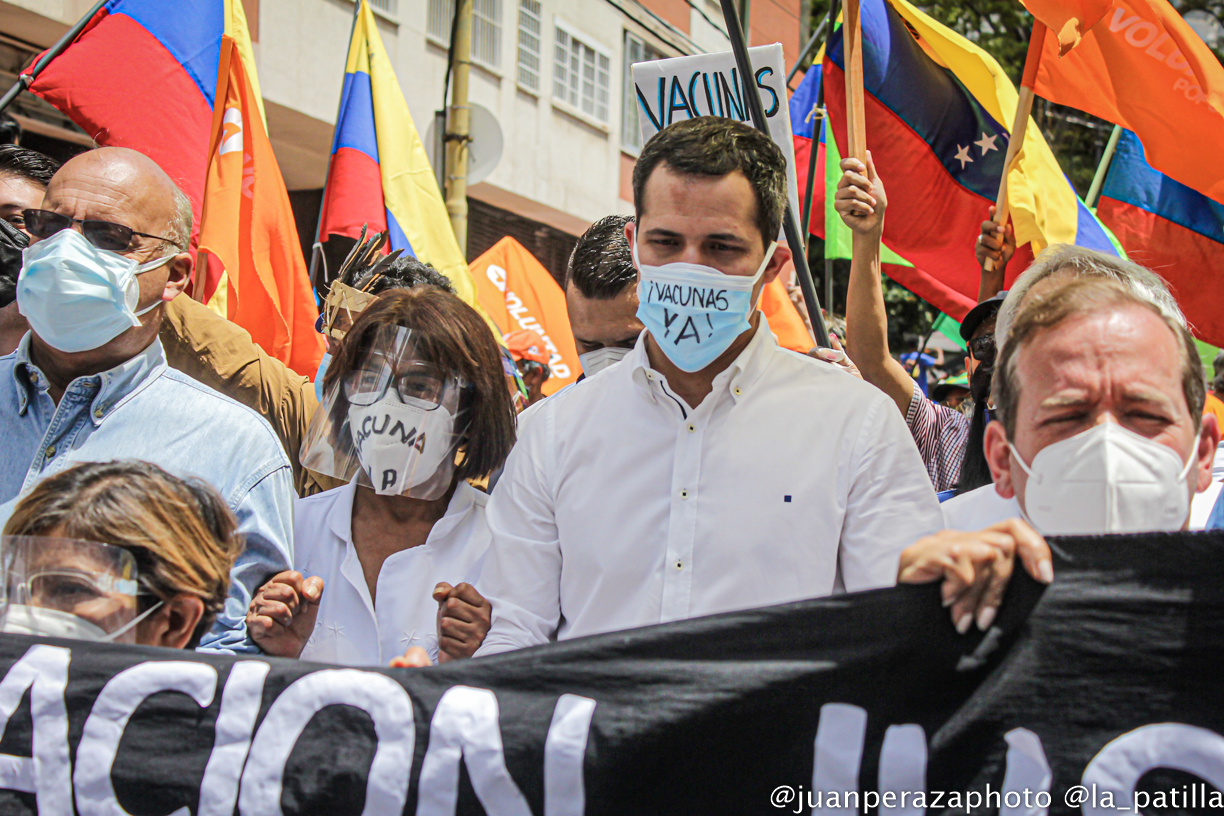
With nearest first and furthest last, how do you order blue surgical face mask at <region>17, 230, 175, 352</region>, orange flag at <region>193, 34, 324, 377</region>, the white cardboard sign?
blue surgical face mask at <region>17, 230, 175, 352</region>
the white cardboard sign
orange flag at <region>193, 34, 324, 377</region>

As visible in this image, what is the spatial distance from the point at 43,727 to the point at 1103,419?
6.00 feet

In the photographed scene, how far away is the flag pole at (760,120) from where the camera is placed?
3577 mm

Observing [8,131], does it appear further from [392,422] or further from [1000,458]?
[1000,458]

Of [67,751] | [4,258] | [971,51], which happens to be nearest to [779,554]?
[67,751]

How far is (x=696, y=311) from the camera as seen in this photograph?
91.9 inches

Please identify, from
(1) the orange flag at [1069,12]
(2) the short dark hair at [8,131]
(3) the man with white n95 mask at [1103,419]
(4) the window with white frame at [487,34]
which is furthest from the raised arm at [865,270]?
(4) the window with white frame at [487,34]

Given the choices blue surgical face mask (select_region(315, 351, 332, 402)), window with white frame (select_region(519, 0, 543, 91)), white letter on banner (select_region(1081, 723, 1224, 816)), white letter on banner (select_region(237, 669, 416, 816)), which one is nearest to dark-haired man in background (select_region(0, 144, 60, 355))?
blue surgical face mask (select_region(315, 351, 332, 402))

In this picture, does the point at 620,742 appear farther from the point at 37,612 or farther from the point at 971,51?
the point at 971,51

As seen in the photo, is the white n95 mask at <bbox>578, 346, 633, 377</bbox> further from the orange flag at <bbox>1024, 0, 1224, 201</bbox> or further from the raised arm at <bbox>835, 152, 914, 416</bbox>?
the orange flag at <bbox>1024, 0, 1224, 201</bbox>

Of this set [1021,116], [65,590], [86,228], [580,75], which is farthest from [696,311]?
[580,75]

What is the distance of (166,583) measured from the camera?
200cm

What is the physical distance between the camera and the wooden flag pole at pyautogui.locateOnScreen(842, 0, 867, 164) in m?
3.33

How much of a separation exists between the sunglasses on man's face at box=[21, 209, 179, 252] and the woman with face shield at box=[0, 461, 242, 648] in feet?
2.74

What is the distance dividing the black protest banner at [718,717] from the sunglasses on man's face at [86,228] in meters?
1.25
